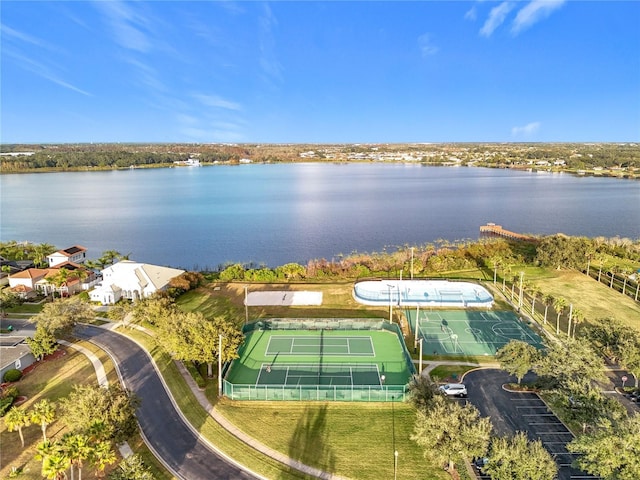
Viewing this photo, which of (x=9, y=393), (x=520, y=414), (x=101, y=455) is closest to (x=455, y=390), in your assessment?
(x=520, y=414)

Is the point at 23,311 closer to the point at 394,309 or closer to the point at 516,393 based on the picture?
the point at 394,309

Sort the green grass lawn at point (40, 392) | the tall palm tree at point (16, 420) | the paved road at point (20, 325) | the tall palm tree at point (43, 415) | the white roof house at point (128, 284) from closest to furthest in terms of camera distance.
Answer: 1. the green grass lawn at point (40, 392)
2. the tall palm tree at point (43, 415)
3. the tall palm tree at point (16, 420)
4. the paved road at point (20, 325)
5. the white roof house at point (128, 284)

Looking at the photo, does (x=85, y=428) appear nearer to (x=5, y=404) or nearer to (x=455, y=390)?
(x=5, y=404)

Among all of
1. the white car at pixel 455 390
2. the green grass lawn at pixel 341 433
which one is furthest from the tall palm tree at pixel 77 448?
the white car at pixel 455 390

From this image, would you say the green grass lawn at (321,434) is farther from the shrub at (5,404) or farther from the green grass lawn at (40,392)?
the shrub at (5,404)

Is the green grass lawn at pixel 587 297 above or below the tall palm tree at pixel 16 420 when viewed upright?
below

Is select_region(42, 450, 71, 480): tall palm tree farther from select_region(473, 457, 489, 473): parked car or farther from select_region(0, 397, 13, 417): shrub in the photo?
select_region(473, 457, 489, 473): parked car

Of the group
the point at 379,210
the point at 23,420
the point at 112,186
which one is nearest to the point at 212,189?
the point at 112,186
